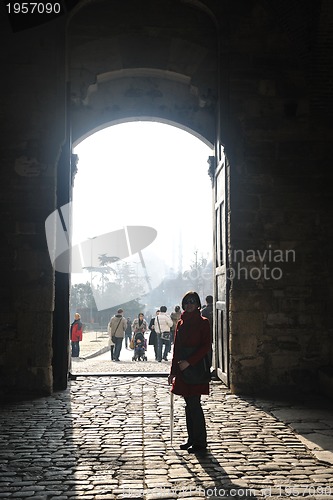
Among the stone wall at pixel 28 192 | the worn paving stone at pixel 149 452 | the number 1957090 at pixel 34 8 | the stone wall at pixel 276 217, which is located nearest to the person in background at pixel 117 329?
the stone wall at pixel 28 192

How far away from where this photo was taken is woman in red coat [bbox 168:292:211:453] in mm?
4768

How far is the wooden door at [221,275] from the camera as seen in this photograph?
8.19 meters

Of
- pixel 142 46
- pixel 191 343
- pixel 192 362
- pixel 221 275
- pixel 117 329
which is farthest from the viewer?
pixel 117 329

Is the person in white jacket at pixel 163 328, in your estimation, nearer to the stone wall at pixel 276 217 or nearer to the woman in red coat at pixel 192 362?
the stone wall at pixel 276 217

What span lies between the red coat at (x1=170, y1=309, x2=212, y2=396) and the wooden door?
10.5 feet

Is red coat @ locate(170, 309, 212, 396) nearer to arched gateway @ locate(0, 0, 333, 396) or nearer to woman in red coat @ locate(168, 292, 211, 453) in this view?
woman in red coat @ locate(168, 292, 211, 453)

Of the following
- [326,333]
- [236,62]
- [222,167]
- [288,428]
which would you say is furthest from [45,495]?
[236,62]

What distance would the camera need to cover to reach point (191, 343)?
4879 millimetres

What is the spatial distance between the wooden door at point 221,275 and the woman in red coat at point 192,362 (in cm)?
318

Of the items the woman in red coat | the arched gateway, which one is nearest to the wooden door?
the arched gateway

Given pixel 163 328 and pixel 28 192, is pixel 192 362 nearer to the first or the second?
pixel 28 192

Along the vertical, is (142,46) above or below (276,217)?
above

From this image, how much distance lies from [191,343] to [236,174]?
3.90 m

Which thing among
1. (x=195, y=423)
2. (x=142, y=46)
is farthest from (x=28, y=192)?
(x=195, y=423)
